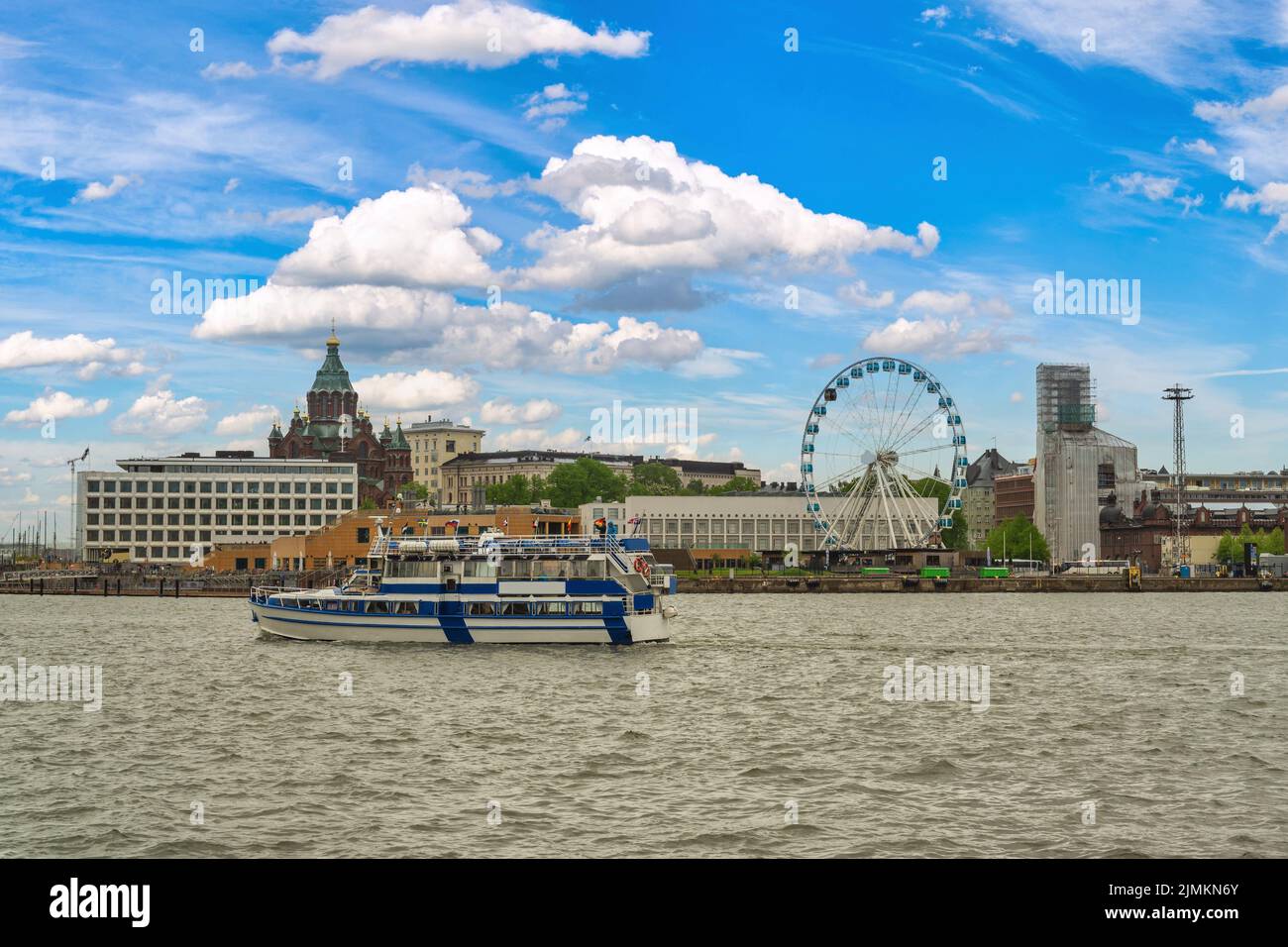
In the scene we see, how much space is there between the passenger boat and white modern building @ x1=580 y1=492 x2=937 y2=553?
115 m

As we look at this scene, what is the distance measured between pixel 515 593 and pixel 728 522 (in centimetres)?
12307

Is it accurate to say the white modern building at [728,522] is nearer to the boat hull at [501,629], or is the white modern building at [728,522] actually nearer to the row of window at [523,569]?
the boat hull at [501,629]

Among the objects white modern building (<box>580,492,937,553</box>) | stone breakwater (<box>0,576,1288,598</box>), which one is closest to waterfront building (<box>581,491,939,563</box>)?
white modern building (<box>580,492,937,553</box>)

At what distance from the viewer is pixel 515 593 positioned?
6806cm

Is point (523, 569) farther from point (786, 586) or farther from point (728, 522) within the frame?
point (728, 522)

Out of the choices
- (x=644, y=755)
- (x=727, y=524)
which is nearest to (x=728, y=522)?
(x=727, y=524)

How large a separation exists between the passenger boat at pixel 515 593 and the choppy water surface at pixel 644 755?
1417 mm

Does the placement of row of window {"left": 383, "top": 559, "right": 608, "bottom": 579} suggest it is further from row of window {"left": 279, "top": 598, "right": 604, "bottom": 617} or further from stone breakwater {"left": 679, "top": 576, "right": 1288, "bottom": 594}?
stone breakwater {"left": 679, "top": 576, "right": 1288, "bottom": 594}

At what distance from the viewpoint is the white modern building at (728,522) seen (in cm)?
18688

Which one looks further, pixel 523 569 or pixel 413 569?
pixel 413 569

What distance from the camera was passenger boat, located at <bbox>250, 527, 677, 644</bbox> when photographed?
67375 mm

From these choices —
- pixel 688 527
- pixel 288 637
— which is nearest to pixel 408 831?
pixel 288 637
